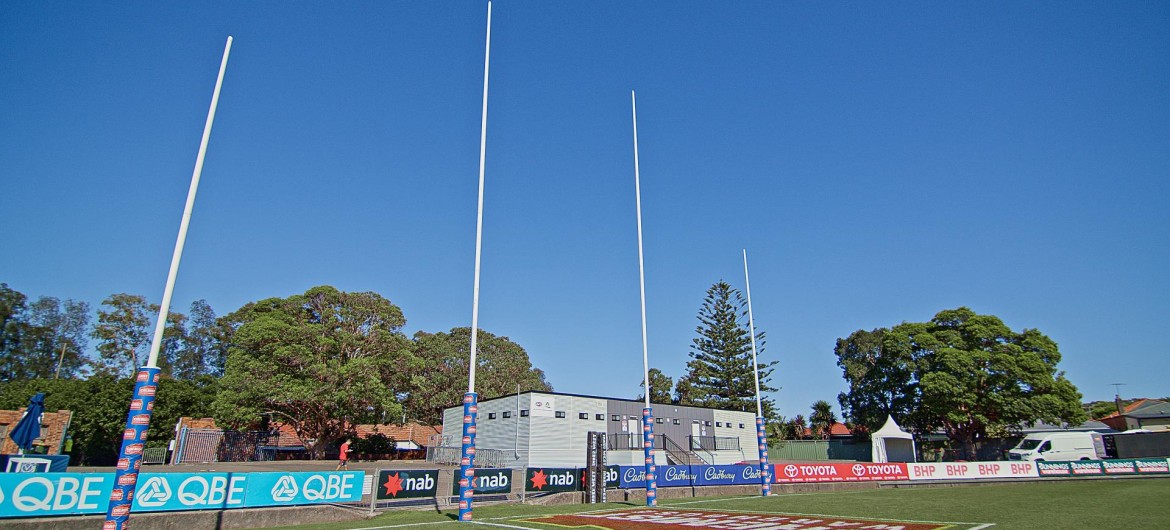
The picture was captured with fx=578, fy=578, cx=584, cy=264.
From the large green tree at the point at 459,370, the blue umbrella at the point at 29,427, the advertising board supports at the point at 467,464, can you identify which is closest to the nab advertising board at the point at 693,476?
the advertising board supports at the point at 467,464

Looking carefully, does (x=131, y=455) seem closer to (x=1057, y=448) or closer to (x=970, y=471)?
(x=970, y=471)

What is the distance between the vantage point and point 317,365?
1549 inches

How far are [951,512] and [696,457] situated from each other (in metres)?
26.4

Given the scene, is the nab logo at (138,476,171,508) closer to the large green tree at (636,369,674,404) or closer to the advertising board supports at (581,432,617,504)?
the advertising board supports at (581,432,617,504)

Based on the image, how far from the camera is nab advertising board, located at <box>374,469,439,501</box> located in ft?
54.6

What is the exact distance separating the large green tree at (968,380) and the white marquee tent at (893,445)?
26.5 ft

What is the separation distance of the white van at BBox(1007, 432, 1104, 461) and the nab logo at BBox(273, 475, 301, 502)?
44632 millimetres

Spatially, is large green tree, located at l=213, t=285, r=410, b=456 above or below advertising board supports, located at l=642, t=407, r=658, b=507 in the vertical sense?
above

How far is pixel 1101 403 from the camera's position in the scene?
84375 mm

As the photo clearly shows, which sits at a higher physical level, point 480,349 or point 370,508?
point 480,349

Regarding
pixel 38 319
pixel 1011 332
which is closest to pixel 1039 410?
pixel 1011 332

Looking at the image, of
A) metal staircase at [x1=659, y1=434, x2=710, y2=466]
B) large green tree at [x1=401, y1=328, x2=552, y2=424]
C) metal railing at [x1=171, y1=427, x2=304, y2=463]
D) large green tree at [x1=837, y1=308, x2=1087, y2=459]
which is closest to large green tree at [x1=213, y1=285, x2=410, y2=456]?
metal railing at [x1=171, y1=427, x2=304, y2=463]

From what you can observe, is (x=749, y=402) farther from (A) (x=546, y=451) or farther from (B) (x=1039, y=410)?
(A) (x=546, y=451)

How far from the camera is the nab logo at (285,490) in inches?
585
